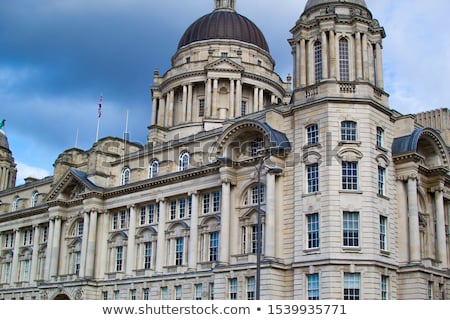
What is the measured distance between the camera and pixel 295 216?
4300cm

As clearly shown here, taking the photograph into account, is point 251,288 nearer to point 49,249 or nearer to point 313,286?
point 313,286

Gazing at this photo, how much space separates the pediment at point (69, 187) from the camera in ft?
200

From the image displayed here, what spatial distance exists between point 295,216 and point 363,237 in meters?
4.72

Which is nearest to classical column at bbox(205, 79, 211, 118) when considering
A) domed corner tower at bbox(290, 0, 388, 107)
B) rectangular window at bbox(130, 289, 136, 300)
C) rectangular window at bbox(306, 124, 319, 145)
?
domed corner tower at bbox(290, 0, 388, 107)

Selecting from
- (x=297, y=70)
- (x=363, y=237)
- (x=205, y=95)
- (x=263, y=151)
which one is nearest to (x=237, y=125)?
(x=263, y=151)

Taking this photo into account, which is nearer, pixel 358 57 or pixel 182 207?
pixel 358 57

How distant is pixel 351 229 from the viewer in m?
41.3

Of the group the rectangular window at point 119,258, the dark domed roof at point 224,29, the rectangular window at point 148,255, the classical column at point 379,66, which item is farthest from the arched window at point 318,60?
the dark domed roof at point 224,29

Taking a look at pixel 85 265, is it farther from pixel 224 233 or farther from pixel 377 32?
pixel 377 32

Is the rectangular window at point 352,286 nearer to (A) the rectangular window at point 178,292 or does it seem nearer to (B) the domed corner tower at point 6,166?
(A) the rectangular window at point 178,292

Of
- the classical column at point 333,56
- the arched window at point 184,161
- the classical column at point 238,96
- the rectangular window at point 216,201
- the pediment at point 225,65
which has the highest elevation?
the pediment at point 225,65

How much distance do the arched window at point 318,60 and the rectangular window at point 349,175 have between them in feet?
24.0

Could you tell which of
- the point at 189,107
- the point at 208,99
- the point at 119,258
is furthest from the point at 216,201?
the point at 189,107

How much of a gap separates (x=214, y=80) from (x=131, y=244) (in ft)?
74.5
